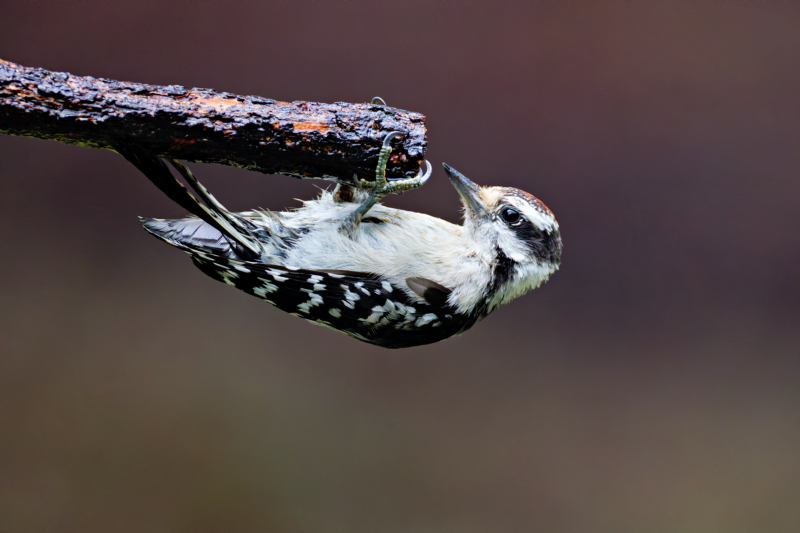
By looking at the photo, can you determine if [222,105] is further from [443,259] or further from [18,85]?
[443,259]

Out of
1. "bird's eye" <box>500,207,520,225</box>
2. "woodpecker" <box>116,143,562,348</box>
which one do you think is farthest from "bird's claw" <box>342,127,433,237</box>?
"bird's eye" <box>500,207,520,225</box>

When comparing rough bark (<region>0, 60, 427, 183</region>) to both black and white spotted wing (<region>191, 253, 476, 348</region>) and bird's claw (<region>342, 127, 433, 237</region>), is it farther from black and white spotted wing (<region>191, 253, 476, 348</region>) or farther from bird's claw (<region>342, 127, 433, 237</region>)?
black and white spotted wing (<region>191, 253, 476, 348</region>)

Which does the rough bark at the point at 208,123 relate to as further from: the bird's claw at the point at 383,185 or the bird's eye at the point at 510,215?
the bird's eye at the point at 510,215

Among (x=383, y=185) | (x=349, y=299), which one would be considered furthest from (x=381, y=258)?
(x=383, y=185)

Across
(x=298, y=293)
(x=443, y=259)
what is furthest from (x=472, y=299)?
(x=298, y=293)

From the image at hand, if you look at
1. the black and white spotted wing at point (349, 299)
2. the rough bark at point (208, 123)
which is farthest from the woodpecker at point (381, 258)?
the rough bark at point (208, 123)
